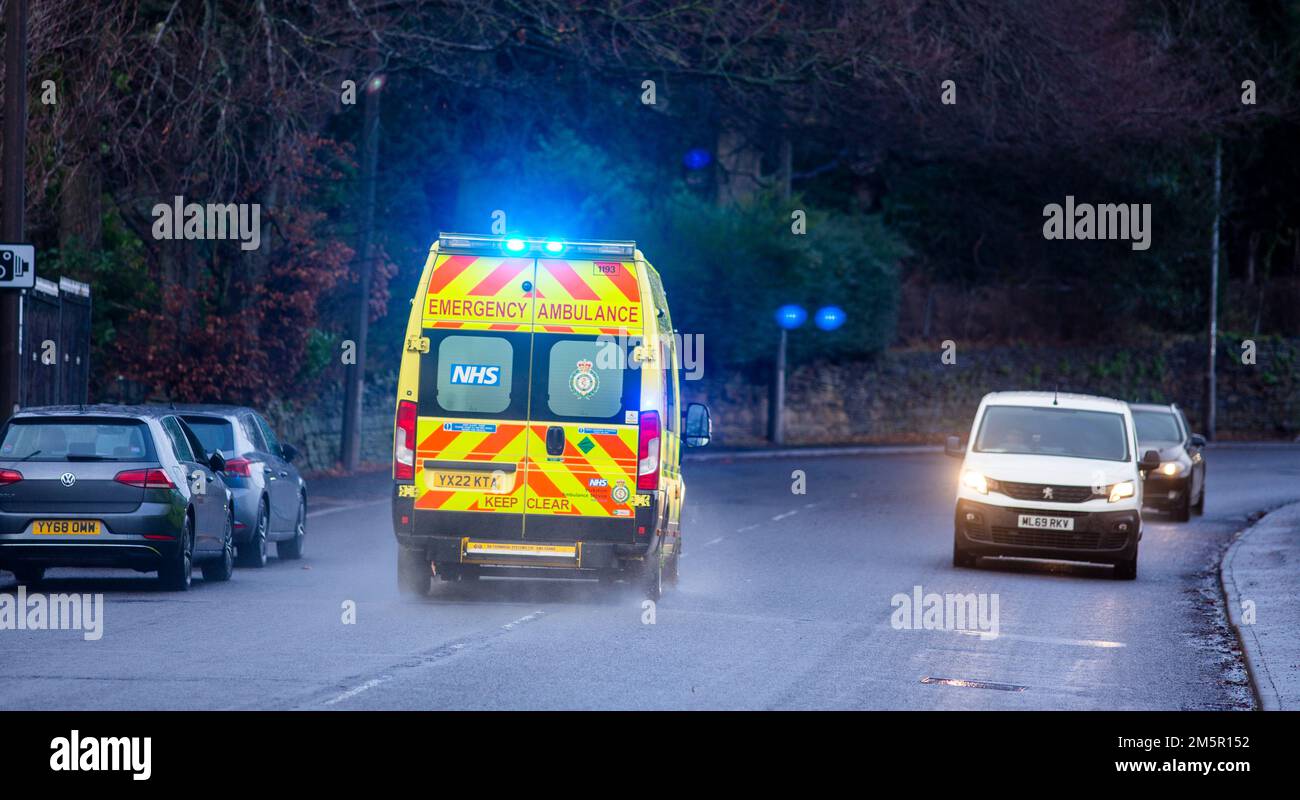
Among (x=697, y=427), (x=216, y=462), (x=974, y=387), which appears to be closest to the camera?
(x=697, y=427)

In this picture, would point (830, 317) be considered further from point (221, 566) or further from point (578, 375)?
point (578, 375)

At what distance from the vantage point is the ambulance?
1545cm

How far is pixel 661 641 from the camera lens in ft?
44.1

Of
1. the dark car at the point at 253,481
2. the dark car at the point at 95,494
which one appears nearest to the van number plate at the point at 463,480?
the dark car at the point at 95,494

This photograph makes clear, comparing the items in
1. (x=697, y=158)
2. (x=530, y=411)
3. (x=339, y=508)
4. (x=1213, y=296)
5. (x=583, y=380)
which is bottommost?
(x=339, y=508)

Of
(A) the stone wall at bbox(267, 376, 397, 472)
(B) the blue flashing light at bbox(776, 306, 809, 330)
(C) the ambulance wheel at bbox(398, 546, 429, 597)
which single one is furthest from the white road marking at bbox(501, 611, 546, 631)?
(B) the blue flashing light at bbox(776, 306, 809, 330)

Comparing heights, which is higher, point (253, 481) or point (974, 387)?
point (974, 387)

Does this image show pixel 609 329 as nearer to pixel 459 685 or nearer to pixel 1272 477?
pixel 459 685

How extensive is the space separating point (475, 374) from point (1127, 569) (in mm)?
7851

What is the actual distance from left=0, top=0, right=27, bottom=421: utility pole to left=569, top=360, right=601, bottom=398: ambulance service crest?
26.0 ft

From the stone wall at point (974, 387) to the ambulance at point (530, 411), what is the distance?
123 feet

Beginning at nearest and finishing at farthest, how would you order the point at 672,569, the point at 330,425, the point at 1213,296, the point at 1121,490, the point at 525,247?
the point at 525,247
the point at 672,569
the point at 1121,490
the point at 330,425
the point at 1213,296

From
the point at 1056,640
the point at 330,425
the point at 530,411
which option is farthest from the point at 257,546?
the point at 330,425

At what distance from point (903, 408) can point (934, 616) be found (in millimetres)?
42431
